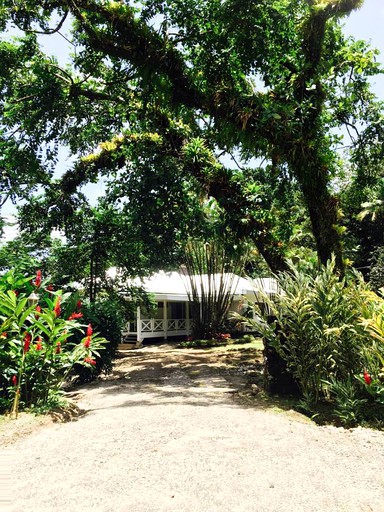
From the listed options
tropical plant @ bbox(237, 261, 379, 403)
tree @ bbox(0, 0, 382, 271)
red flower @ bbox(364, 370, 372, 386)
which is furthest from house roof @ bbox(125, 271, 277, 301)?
red flower @ bbox(364, 370, 372, 386)

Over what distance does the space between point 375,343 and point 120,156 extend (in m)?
9.53

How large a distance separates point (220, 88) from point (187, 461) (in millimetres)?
7420

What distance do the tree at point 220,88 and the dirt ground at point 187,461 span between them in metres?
4.87

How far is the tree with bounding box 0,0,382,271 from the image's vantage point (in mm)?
8344

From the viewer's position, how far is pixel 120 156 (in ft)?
41.4

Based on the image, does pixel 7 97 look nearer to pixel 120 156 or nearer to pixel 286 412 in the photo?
pixel 120 156

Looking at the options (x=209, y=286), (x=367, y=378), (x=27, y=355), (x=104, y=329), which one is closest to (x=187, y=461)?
(x=367, y=378)

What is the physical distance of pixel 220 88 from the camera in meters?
8.74

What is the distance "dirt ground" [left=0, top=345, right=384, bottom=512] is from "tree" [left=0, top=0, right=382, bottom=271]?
16.0 feet

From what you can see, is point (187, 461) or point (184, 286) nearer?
point (187, 461)

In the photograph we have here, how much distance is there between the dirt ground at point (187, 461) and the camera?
9.47 feet

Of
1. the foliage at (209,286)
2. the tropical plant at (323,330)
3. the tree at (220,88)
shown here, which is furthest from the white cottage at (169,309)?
the tropical plant at (323,330)

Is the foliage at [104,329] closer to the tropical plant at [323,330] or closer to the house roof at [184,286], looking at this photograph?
the tropical plant at [323,330]

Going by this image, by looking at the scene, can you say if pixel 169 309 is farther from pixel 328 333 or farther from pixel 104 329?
pixel 328 333
